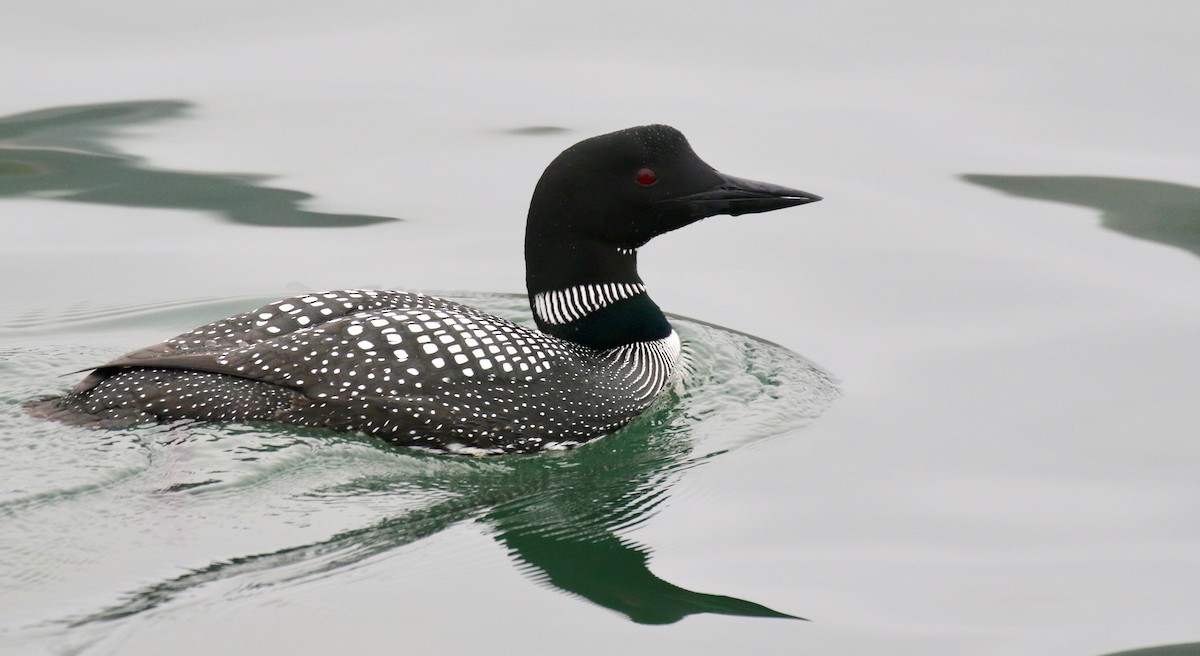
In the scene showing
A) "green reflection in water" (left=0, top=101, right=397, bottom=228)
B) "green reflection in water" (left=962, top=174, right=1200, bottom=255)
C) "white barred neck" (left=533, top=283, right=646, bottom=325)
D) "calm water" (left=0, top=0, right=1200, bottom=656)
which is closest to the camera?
"calm water" (left=0, top=0, right=1200, bottom=656)

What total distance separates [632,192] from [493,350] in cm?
77

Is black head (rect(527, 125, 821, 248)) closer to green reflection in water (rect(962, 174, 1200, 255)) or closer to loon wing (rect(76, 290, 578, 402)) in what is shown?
loon wing (rect(76, 290, 578, 402))

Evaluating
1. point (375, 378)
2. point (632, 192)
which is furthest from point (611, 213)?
point (375, 378)

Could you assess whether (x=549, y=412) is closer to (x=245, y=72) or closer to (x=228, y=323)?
(x=228, y=323)

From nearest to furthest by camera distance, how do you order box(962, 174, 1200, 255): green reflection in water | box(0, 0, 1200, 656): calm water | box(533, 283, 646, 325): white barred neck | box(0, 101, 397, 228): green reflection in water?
box(0, 0, 1200, 656): calm water
box(533, 283, 646, 325): white barred neck
box(962, 174, 1200, 255): green reflection in water
box(0, 101, 397, 228): green reflection in water

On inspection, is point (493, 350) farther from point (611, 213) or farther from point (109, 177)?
point (109, 177)

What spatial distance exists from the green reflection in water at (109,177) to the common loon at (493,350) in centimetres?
240

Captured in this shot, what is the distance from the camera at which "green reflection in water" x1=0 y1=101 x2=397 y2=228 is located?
8.27 m

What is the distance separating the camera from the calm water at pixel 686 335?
15.2ft

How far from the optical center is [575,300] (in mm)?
6094

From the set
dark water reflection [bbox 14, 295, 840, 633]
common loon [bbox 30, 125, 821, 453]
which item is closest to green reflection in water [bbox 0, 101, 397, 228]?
dark water reflection [bbox 14, 295, 840, 633]

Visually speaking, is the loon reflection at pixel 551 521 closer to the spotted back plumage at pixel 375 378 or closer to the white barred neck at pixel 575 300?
the spotted back plumage at pixel 375 378

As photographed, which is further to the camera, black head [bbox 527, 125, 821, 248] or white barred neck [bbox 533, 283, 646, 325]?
white barred neck [bbox 533, 283, 646, 325]

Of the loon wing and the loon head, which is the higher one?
the loon head
